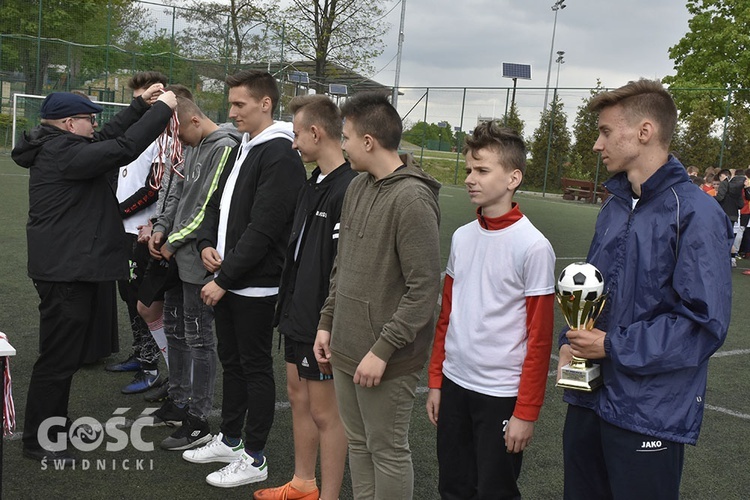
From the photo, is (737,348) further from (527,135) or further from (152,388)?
(527,135)

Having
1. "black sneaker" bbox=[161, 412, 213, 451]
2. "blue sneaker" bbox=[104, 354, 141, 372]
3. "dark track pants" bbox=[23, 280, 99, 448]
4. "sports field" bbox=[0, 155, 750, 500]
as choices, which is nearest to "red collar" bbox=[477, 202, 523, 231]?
"sports field" bbox=[0, 155, 750, 500]

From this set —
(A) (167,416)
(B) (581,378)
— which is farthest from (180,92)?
(B) (581,378)

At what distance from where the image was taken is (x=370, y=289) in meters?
2.83

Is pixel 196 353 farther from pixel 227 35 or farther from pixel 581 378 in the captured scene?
pixel 227 35

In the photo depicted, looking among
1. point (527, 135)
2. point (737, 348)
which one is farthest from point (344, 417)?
point (527, 135)

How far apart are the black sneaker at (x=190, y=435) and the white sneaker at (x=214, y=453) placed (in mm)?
Result: 110

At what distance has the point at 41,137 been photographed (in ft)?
13.1

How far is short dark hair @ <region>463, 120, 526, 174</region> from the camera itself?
8.98 ft

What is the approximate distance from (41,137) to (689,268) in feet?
11.3

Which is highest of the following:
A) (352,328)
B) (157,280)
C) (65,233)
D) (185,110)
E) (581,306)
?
(185,110)

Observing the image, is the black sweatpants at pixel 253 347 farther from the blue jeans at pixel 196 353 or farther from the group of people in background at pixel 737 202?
the group of people in background at pixel 737 202

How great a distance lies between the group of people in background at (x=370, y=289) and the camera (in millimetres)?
2252

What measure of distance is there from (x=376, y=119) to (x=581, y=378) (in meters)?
1.28

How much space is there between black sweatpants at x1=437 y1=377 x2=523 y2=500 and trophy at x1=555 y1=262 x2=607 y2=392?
0.40 meters
